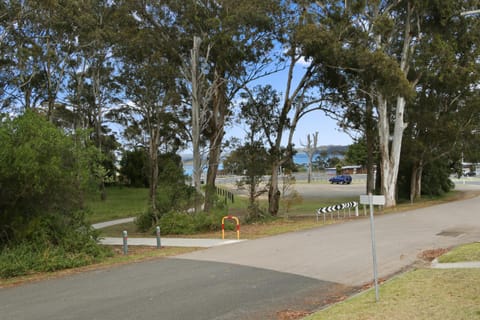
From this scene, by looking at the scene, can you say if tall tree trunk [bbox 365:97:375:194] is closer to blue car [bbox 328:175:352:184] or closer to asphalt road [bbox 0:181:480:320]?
asphalt road [bbox 0:181:480:320]

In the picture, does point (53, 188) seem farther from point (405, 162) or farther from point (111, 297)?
point (405, 162)

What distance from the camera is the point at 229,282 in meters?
9.20

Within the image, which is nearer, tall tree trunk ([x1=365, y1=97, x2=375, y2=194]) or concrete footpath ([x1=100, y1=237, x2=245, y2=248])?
concrete footpath ([x1=100, y1=237, x2=245, y2=248])

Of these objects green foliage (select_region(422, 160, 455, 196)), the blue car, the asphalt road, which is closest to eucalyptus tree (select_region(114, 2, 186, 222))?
the asphalt road

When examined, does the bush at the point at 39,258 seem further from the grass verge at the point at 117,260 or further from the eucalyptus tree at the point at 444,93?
the eucalyptus tree at the point at 444,93

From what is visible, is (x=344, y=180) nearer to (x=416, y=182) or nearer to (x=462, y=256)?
(x=416, y=182)

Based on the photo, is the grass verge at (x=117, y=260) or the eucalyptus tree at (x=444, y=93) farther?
the eucalyptus tree at (x=444, y=93)

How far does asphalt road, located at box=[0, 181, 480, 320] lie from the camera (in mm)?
7422

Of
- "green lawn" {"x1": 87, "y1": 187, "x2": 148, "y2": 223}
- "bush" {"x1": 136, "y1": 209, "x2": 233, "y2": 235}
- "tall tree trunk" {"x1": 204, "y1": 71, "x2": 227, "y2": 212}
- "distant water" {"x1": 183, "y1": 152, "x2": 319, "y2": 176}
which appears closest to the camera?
"bush" {"x1": 136, "y1": 209, "x2": 233, "y2": 235}

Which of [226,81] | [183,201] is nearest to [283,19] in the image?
[226,81]

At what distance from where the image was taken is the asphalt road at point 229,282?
742 centimetres

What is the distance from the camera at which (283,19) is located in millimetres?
24438

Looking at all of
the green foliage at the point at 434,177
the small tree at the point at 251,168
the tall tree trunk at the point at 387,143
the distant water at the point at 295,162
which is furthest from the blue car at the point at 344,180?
the small tree at the point at 251,168

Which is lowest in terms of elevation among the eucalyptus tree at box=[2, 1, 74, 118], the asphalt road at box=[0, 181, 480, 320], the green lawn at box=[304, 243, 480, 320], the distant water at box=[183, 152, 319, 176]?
the asphalt road at box=[0, 181, 480, 320]
